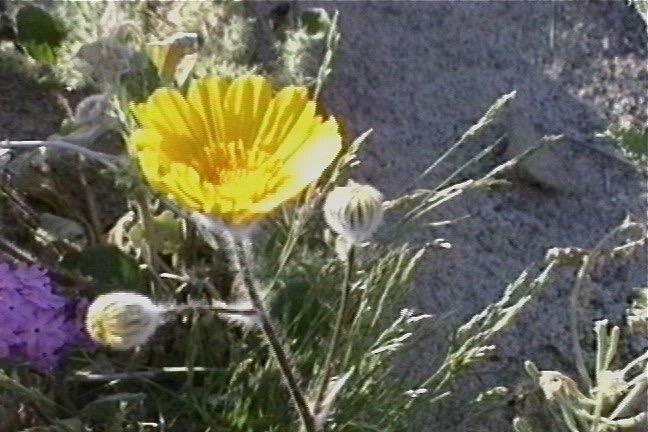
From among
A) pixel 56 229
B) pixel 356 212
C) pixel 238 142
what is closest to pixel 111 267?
pixel 56 229

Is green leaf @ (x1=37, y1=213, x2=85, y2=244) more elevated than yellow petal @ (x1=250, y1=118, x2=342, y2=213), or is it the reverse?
yellow petal @ (x1=250, y1=118, x2=342, y2=213)

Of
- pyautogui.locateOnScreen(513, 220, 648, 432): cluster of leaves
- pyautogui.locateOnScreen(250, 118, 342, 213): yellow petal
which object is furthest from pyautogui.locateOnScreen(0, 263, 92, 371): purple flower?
pyautogui.locateOnScreen(513, 220, 648, 432): cluster of leaves

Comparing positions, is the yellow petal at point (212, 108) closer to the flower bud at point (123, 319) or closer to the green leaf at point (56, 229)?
the flower bud at point (123, 319)

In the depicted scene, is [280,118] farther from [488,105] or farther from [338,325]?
[488,105]

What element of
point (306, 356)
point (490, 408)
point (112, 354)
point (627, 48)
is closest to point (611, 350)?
point (490, 408)

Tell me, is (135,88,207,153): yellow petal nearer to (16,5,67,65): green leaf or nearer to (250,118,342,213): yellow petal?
(250,118,342,213): yellow petal

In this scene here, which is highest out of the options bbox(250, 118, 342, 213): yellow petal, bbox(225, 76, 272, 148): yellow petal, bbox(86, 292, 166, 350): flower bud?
bbox(225, 76, 272, 148): yellow petal

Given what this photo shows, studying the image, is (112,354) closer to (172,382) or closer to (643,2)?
(172,382)
